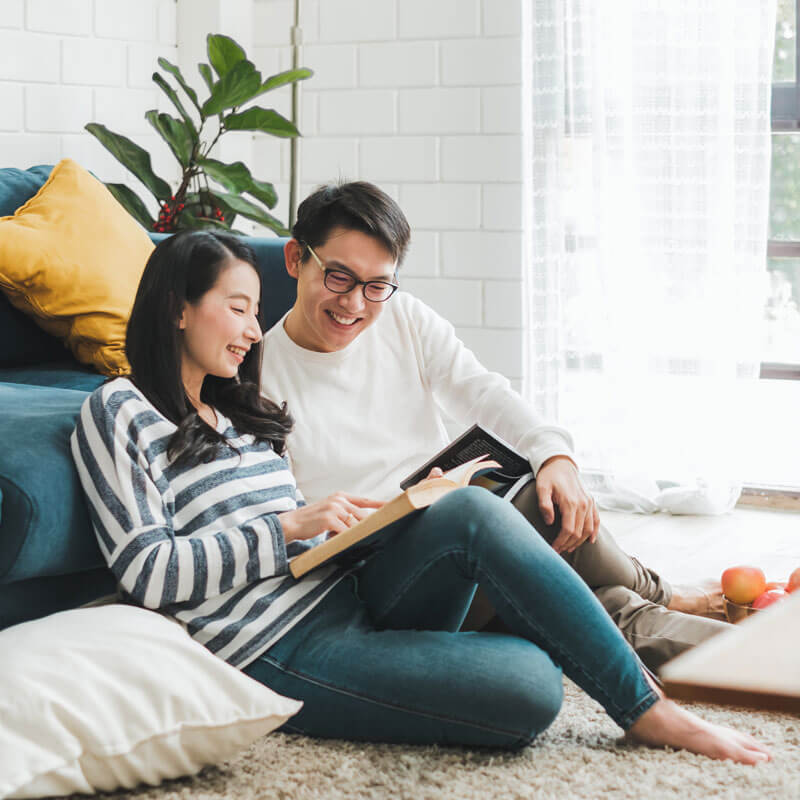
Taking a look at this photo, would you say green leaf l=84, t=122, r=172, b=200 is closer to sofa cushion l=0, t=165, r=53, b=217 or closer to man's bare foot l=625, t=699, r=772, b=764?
sofa cushion l=0, t=165, r=53, b=217

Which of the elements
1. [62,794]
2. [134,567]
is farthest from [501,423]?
[62,794]

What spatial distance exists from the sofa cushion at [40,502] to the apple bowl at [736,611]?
1.15m

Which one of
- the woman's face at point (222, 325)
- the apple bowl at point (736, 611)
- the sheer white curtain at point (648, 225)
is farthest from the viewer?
the sheer white curtain at point (648, 225)

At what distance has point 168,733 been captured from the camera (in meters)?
1.28

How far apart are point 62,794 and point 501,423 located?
3.24ft

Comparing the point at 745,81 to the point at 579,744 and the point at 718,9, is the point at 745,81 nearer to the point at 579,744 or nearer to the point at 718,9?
the point at 718,9

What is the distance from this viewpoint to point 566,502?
1.71 m

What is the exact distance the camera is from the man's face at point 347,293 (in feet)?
5.98

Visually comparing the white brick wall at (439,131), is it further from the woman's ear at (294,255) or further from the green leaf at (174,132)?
the woman's ear at (294,255)

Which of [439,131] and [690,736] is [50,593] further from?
[439,131]

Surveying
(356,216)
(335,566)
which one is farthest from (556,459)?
(356,216)

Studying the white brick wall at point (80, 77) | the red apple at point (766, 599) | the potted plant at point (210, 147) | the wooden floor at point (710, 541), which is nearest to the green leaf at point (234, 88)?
the potted plant at point (210, 147)

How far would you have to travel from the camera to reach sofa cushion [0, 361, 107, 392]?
214cm

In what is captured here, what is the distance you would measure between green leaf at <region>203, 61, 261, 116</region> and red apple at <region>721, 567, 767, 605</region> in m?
1.74
